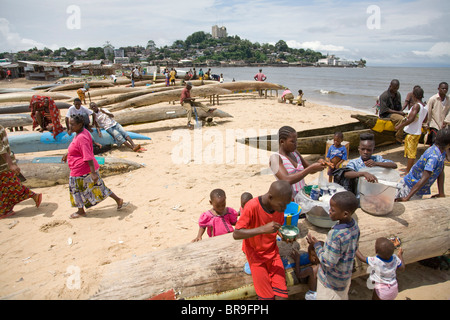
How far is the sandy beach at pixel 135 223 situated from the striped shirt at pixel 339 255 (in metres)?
0.92

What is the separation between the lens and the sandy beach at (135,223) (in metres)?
2.95

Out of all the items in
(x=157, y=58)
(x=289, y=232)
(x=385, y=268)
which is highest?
(x=157, y=58)

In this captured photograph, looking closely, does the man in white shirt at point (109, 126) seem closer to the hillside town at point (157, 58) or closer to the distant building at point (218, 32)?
the hillside town at point (157, 58)

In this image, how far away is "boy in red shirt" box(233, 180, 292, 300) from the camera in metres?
2.05

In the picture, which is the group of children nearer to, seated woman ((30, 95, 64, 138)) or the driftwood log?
the driftwood log

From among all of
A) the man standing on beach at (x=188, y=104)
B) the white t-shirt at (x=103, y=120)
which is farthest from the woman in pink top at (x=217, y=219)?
the man standing on beach at (x=188, y=104)

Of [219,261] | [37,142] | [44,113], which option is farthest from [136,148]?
[219,261]

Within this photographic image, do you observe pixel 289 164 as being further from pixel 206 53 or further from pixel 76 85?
pixel 206 53

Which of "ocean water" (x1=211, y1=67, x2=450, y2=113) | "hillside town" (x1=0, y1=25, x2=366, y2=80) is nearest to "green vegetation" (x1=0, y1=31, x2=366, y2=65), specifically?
"hillside town" (x1=0, y1=25, x2=366, y2=80)

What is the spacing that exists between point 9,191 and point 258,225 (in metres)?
4.51

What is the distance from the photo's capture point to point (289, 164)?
285 centimetres

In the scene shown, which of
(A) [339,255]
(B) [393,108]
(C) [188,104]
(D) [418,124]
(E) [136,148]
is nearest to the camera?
(A) [339,255]

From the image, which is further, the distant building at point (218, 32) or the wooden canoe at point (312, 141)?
the distant building at point (218, 32)

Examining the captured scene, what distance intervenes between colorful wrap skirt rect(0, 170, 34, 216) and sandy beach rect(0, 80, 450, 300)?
24 centimetres
